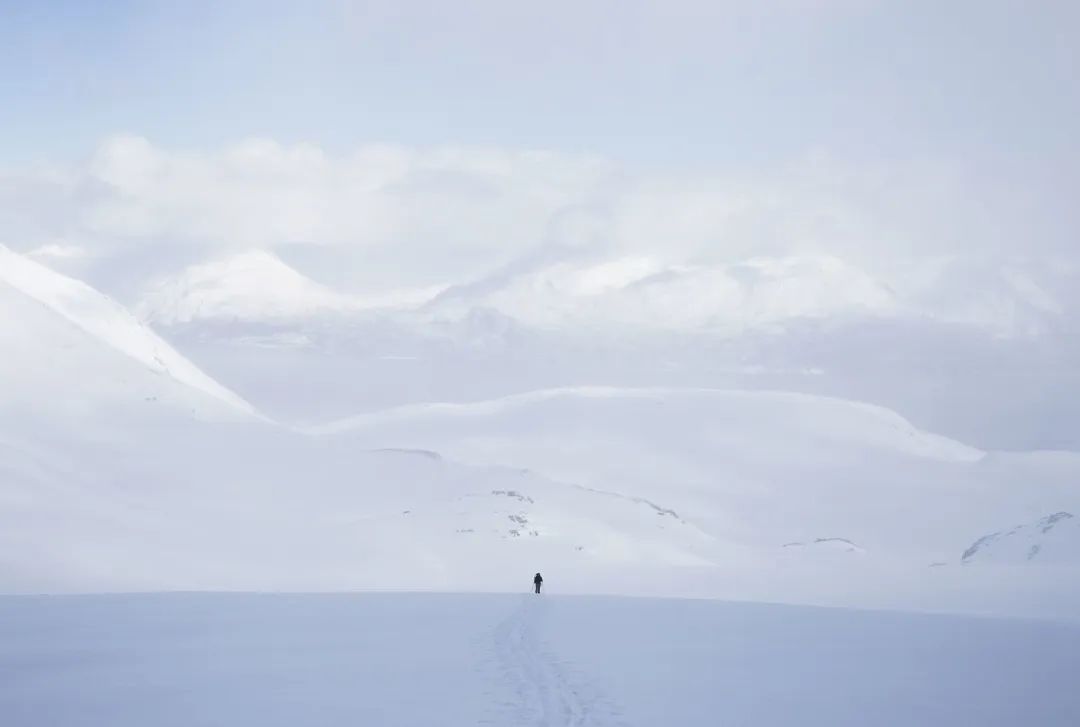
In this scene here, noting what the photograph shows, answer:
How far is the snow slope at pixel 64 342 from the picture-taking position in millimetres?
100625

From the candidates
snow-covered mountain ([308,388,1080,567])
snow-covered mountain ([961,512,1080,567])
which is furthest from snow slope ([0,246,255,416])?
snow-covered mountain ([961,512,1080,567])

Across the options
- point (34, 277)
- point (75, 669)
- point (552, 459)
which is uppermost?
point (34, 277)

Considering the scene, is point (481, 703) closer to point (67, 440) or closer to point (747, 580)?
point (747, 580)

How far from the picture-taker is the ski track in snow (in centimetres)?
1516

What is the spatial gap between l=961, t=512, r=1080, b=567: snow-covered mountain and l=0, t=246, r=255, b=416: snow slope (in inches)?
3054

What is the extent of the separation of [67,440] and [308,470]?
66.7 feet

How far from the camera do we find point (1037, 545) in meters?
72.3

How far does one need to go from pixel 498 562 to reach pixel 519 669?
150 ft

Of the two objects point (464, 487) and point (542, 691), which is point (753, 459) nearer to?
point (464, 487)

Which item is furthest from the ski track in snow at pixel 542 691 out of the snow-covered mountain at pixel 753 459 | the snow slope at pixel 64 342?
the snow-covered mountain at pixel 753 459

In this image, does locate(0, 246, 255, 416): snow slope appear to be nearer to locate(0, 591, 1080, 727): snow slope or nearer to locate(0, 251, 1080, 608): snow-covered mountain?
locate(0, 251, 1080, 608): snow-covered mountain

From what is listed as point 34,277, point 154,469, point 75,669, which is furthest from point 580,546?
point 34,277

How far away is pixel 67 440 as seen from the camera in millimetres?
86312

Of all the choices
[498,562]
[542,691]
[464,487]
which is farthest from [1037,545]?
[542,691]
